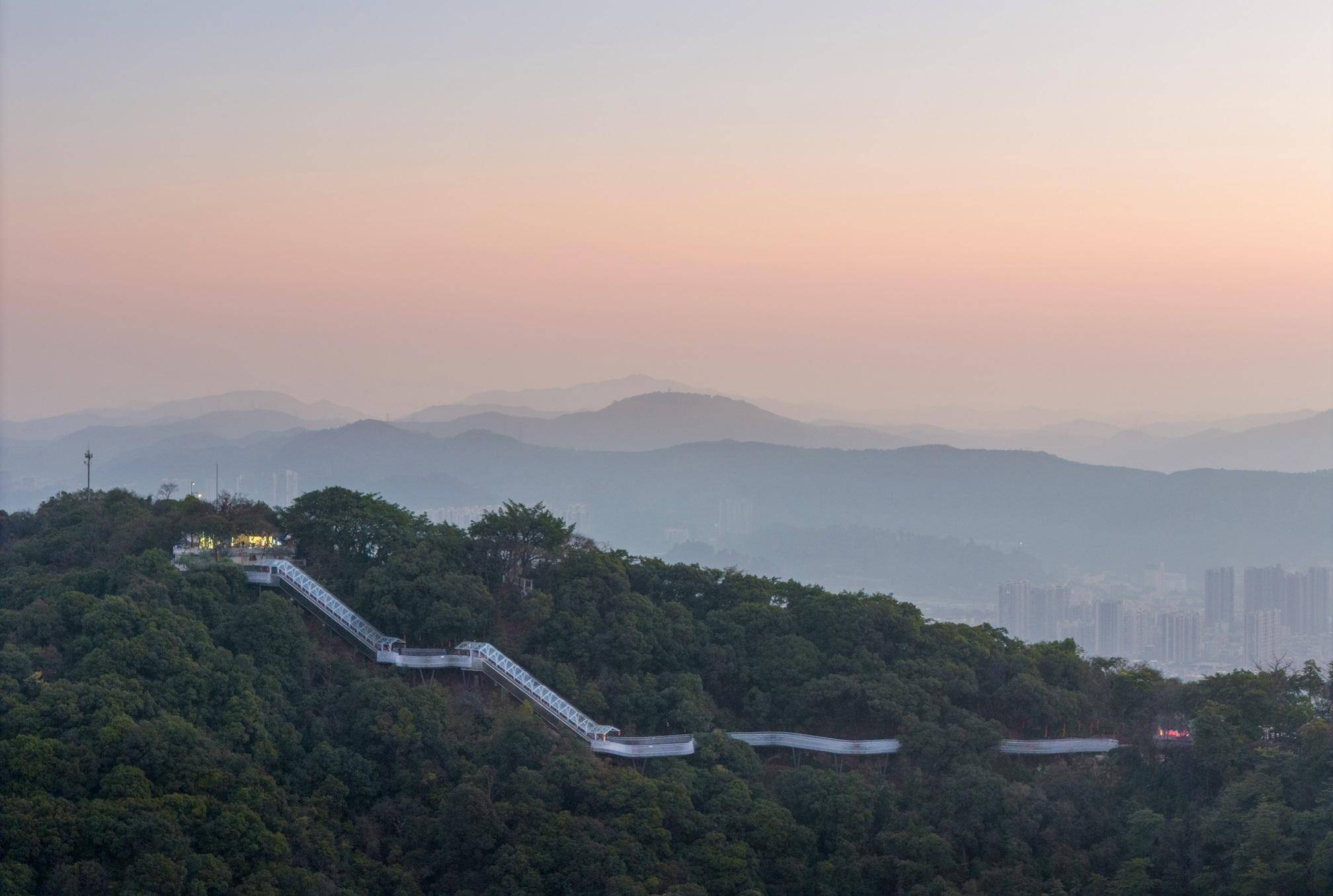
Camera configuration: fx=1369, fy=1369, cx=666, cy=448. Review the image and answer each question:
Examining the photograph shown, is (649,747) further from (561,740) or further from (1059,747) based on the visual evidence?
(1059,747)

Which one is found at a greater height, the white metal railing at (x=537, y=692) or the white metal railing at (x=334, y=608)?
the white metal railing at (x=334, y=608)

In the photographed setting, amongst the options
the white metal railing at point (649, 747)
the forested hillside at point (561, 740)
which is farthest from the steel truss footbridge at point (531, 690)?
the forested hillside at point (561, 740)

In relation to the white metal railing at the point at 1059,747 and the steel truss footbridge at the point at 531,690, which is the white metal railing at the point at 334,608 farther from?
the white metal railing at the point at 1059,747

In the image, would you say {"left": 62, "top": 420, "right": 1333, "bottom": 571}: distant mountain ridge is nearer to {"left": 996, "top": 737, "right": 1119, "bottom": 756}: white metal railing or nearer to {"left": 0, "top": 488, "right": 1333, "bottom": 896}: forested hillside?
{"left": 996, "top": 737, "right": 1119, "bottom": 756}: white metal railing

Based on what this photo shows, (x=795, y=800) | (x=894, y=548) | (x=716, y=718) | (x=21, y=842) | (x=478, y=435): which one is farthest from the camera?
(x=478, y=435)

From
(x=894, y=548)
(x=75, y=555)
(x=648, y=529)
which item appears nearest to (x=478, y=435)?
(x=648, y=529)

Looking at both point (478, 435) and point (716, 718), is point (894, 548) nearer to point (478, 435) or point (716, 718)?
point (478, 435)
